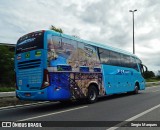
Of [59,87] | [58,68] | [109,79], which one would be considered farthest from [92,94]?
[58,68]

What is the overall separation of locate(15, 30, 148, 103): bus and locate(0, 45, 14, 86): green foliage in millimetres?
12296

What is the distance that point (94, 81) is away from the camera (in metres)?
15.8

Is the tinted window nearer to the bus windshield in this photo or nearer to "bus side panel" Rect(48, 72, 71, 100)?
"bus side panel" Rect(48, 72, 71, 100)

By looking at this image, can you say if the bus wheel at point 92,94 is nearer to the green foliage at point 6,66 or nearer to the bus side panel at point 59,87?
the bus side panel at point 59,87

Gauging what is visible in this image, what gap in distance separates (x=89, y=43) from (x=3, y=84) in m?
13.8

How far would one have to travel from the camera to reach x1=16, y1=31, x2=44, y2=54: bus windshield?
1309 cm

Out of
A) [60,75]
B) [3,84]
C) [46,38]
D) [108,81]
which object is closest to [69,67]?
[60,75]

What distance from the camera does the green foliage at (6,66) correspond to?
26.5m

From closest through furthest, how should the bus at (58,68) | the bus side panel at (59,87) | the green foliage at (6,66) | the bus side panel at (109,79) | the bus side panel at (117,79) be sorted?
1. the bus side panel at (59,87)
2. the bus at (58,68)
3. the bus side panel at (109,79)
4. the bus side panel at (117,79)
5. the green foliage at (6,66)

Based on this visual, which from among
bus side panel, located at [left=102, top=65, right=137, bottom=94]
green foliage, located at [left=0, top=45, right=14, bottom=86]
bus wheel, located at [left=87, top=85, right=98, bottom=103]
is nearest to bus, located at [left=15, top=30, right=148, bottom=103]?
bus wheel, located at [left=87, top=85, right=98, bottom=103]

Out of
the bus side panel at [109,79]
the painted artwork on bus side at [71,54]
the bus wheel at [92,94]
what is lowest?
the bus wheel at [92,94]

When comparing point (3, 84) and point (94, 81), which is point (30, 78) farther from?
point (3, 84)

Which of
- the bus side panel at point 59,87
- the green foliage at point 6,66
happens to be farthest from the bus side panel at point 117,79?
the green foliage at point 6,66

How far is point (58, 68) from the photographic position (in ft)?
43.1
